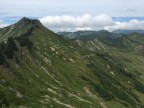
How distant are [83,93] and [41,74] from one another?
30018mm

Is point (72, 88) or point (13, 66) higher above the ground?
point (13, 66)

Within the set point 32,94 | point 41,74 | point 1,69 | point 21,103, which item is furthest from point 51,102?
point 41,74

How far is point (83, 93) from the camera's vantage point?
19862 centimetres

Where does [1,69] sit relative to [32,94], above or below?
above

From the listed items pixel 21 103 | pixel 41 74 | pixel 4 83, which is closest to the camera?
pixel 21 103

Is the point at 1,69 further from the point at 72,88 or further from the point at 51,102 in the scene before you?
the point at 72,88

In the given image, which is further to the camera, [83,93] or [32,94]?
[83,93]

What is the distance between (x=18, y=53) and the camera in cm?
19675

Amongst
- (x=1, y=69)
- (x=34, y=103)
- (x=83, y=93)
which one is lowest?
(x=83, y=93)

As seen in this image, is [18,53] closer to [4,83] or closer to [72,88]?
[72,88]

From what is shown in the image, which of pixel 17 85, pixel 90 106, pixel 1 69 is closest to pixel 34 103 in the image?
pixel 17 85

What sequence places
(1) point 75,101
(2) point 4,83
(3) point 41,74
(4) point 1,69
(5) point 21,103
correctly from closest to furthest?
(5) point 21,103 → (2) point 4,83 → (4) point 1,69 → (1) point 75,101 → (3) point 41,74

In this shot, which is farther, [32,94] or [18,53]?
[18,53]

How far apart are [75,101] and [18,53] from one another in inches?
2073
